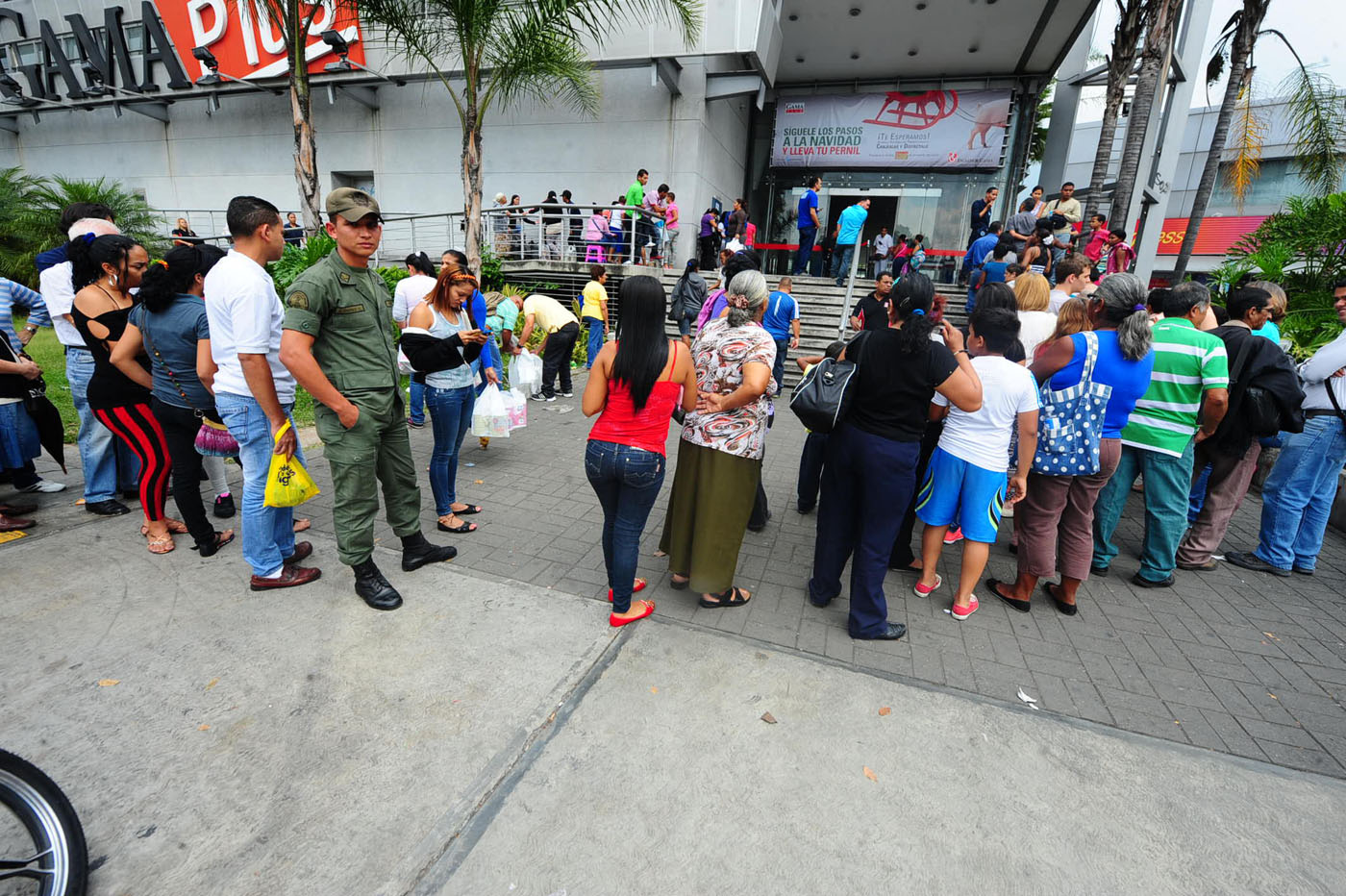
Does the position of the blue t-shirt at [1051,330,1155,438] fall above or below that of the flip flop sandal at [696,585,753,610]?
above

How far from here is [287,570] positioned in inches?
137

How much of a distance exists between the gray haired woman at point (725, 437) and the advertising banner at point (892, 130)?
54.0ft

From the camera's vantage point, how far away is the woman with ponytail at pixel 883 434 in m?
2.79

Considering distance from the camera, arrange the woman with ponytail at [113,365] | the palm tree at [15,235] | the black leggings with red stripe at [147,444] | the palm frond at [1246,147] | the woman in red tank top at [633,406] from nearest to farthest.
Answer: the woman in red tank top at [633,406]
the woman with ponytail at [113,365]
the black leggings with red stripe at [147,444]
the palm frond at [1246,147]
the palm tree at [15,235]

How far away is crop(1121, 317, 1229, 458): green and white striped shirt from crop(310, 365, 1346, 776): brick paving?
103cm

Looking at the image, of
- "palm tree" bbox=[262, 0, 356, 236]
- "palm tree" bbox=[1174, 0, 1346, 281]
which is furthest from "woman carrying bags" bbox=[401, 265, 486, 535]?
"palm tree" bbox=[1174, 0, 1346, 281]

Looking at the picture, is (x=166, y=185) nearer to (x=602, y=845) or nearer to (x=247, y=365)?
(x=247, y=365)

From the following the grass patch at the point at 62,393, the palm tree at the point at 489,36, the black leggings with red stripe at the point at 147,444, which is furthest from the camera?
the palm tree at the point at 489,36

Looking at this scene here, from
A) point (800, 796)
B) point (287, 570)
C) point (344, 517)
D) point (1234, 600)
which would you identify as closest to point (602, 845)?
point (800, 796)

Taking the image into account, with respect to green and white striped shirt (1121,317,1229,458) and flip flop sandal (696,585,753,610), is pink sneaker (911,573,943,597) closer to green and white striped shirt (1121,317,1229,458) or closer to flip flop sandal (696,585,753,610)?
flip flop sandal (696,585,753,610)

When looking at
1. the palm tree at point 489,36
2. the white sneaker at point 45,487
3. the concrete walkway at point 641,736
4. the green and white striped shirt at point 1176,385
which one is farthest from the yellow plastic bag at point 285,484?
the palm tree at point 489,36

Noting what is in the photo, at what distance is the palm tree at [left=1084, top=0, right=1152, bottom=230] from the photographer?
10.5 metres

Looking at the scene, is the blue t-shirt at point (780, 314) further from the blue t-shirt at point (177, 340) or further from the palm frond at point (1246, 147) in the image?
the palm frond at point (1246, 147)

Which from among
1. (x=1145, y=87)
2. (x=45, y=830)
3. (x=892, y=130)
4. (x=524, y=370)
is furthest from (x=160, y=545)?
(x=892, y=130)
